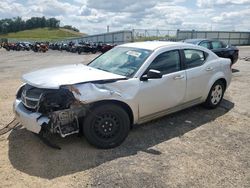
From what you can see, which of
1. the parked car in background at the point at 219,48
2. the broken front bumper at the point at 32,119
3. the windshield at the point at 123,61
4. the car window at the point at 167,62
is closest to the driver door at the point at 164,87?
the car window at the point at 167,62

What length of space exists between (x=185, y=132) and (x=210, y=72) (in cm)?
160

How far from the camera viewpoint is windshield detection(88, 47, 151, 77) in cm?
497

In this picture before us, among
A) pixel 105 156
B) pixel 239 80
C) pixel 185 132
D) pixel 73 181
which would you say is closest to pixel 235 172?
pixel 185 132

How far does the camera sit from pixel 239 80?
10289 millimetres

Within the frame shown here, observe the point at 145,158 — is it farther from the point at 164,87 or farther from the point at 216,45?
the point at 216,45

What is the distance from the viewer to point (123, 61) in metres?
5.25

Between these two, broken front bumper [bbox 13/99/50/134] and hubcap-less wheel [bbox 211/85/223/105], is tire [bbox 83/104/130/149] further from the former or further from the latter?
hubcap-less wheel [bbox 211/85/223/105]

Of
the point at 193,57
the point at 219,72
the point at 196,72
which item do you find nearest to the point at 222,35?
the point at 219,72

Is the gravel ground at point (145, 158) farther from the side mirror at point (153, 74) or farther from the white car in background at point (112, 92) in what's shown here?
the side mirror at point (153, 74)

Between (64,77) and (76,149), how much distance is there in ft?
3.62

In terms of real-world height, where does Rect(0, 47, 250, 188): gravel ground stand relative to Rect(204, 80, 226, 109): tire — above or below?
below

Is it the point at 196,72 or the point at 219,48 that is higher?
the point at 219,48

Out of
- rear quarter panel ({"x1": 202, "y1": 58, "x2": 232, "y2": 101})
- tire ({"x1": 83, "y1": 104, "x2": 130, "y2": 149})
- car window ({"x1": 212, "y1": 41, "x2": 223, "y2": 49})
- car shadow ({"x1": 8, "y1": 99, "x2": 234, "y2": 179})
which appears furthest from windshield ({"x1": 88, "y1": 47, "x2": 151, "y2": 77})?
car window ({"x1": 212, "y1": 41, "x2": 223, "y2": 49})

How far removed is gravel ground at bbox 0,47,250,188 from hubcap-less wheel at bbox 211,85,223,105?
2.51 ft
